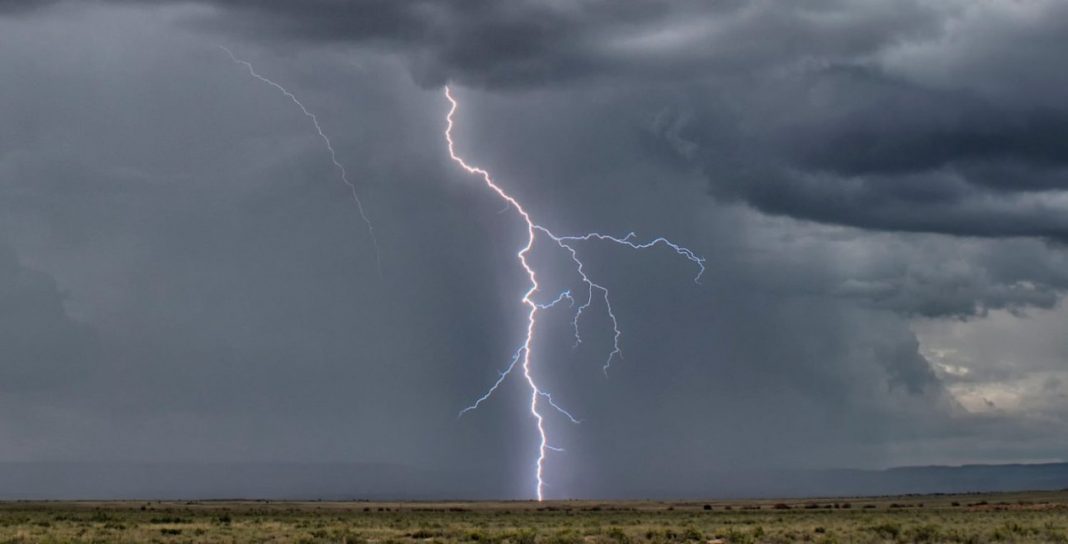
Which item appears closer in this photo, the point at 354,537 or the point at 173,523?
the point at 354,537

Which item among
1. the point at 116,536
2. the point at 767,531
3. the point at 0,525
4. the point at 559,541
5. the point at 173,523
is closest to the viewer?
the point at 559,541

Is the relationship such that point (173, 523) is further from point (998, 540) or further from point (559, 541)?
point (998, 540)

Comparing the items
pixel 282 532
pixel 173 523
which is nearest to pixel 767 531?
pixel 282 532

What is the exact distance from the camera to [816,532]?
51562 millimetres

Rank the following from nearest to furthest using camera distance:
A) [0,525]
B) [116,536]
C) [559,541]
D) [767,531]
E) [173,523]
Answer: [559,541], [116,536], [767,531], [0,525], [173,523]

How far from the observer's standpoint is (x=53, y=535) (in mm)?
46594

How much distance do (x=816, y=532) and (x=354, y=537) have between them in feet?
64.6

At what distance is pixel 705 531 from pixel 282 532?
725 inches

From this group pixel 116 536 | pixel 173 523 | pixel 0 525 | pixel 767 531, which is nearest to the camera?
pixel 116 536

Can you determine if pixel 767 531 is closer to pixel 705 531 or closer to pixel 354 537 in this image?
pixel 705 531

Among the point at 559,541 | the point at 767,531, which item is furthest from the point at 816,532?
the point at 559,541

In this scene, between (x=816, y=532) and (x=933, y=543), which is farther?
(x=816, y=532)

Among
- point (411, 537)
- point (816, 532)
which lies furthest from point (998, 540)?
point (411, 537)

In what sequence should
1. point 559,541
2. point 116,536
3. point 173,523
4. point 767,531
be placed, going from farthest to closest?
point 173,523
point 767,531
point 116,536
point 559,541
